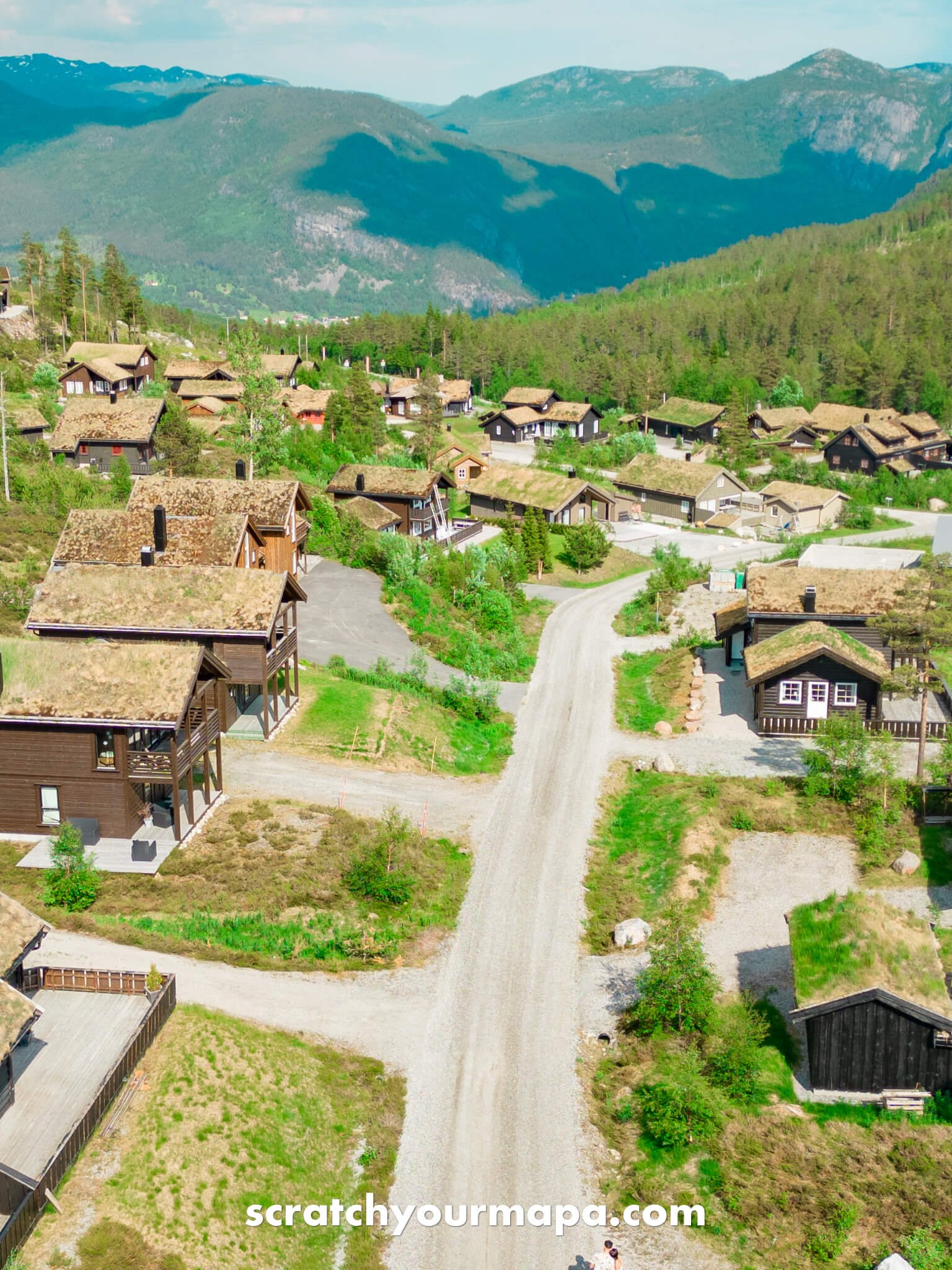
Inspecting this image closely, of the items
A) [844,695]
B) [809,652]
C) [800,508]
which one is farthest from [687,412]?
[809,652]

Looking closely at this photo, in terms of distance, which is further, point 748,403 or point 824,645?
point 748,403

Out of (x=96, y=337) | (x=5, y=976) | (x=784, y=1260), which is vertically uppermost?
(x=96, y=337)

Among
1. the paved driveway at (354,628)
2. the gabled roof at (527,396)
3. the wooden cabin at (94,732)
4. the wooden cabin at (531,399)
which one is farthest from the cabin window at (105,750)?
the gabled roof at (527,396)

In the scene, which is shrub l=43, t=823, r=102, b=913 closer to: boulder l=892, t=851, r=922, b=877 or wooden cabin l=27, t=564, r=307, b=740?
wooden cabin l=27, t=564, r=307, b=740

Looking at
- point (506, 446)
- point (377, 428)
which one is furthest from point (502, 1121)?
point (506, 446)

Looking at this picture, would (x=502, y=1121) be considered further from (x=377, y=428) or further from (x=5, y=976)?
(x=377, y=428)

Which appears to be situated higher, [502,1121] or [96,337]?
[96,337]
